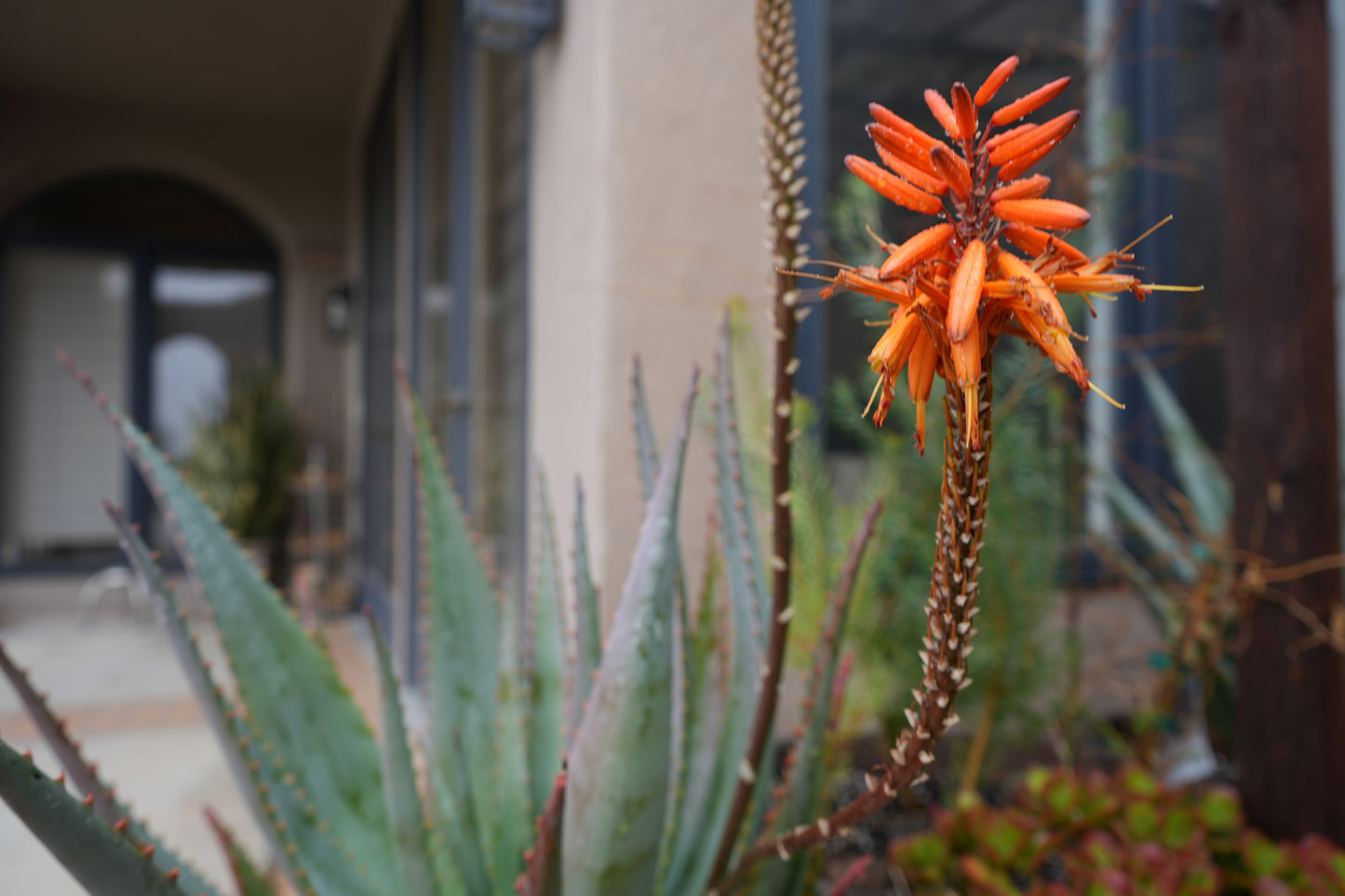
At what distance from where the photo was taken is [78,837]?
0.52 meters

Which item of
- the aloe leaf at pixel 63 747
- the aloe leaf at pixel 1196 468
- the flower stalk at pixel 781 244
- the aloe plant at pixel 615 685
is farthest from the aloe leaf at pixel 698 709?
the aloe leaf at pixel 1196 468

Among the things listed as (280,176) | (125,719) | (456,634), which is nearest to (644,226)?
(456,634)

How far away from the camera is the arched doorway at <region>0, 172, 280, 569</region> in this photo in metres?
5.37

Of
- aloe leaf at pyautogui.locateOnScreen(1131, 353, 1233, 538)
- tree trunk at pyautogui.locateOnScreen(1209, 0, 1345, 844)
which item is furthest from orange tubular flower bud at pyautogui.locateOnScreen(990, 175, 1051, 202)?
aloe leaf at pyautogui.locateOnScreen(1131, 353, 1233, 538)

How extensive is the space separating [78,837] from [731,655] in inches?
21.4

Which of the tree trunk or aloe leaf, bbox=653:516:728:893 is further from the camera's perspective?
the tree trunk

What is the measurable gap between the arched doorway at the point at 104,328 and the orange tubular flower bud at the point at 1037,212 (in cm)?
594

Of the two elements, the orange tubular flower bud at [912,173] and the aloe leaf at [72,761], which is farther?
the aloe leaf at [72,761]

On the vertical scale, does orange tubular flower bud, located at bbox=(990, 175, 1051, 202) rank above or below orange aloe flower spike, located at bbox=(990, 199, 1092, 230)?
above

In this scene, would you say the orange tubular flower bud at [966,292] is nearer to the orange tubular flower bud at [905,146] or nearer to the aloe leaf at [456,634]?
the orange tubular flower bud at [905,146]

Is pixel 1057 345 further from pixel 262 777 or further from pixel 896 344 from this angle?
pixel 262 777

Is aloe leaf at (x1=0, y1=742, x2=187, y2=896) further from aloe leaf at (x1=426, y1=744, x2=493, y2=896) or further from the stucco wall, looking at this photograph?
the stucco wall

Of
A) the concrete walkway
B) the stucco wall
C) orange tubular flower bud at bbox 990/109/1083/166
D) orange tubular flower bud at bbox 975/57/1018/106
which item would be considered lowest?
the concrete walkway

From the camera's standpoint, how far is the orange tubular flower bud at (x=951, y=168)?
0.34 meters
